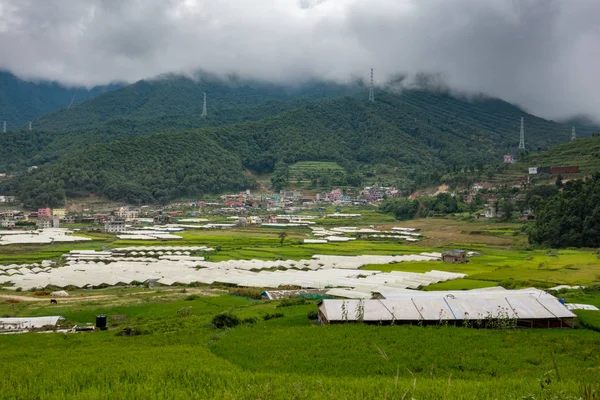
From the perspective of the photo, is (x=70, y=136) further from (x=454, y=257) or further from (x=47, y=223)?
(x=454, y=257)

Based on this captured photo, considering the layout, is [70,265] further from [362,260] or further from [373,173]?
[373,173]

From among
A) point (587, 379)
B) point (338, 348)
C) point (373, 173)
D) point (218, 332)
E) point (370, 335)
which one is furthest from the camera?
point (373, 173)

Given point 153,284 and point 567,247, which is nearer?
point 153,284

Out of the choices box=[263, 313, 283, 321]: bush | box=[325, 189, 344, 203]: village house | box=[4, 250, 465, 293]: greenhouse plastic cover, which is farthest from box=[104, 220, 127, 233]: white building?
box=[263, 313, 283, 321]: bush

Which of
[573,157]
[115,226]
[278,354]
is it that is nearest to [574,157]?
[573,157]

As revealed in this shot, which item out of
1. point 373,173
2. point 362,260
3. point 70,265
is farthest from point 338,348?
point 373,173

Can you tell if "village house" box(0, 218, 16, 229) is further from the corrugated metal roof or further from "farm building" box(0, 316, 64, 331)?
the corrugated metal roof
